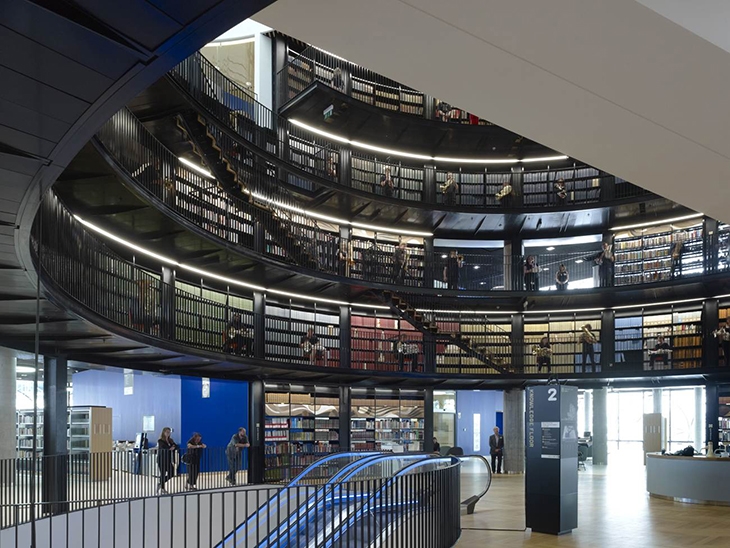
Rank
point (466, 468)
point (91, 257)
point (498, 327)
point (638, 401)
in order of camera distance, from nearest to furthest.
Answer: point (91, 257)
point (466, 468)
point (498, 327)
point (638, 401)

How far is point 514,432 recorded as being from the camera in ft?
74.7

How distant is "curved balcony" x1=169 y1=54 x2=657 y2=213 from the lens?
63.0 ft

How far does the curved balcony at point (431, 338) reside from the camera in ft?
57.6

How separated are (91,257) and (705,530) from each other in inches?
374

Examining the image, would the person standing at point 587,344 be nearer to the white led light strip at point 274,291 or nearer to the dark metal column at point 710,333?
the white led light strip at point 274,291

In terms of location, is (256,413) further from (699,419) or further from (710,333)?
(699,419)

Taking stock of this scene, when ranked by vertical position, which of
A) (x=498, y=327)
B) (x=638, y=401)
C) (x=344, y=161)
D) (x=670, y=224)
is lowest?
(x=638, y=401)

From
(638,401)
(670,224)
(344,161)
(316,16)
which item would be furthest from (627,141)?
(638,401)

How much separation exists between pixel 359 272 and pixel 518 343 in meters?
5.55

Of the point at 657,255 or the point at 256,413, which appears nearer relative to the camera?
the point at 256,413

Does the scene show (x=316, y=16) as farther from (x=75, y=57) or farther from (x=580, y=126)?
(x=75, y=57)

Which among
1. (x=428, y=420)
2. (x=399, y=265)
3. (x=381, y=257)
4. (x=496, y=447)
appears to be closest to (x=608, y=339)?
(x=496, y=447)

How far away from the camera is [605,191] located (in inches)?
869

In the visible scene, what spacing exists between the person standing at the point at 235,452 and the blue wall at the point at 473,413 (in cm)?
1092
